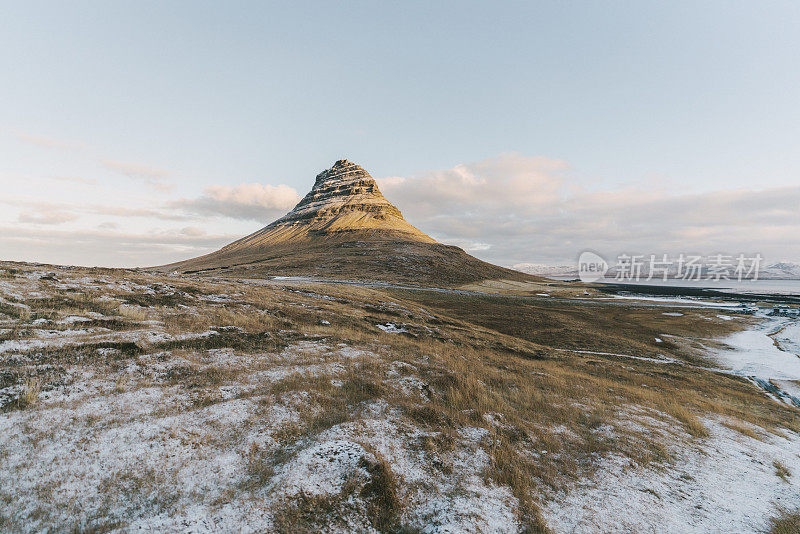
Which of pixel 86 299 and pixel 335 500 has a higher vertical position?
pixel 86 299

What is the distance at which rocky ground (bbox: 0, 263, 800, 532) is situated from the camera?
5.64m


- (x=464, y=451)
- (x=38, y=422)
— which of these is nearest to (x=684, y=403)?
(x=464, y=451)

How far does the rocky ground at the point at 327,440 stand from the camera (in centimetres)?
564

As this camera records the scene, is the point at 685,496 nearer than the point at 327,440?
No

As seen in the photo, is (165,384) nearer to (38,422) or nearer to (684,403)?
(38,422)

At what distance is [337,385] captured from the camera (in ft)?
36.4

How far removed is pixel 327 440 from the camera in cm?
757

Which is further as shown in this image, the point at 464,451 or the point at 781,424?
the point at 781,424

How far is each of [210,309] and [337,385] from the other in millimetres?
13782

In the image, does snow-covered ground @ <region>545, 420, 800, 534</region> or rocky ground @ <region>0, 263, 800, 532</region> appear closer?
rocky ground @ <region>0, 263, 800, 532</region>

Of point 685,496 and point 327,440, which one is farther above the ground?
point 327,440

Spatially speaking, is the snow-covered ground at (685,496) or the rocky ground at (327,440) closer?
the rocky ground at (327,440)

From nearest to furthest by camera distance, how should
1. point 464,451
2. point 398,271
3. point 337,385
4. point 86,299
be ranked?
point 464,451 < point 337,385 < point 86,299 < point 398,271

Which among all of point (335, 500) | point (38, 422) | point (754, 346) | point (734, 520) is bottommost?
point (754, 346)
